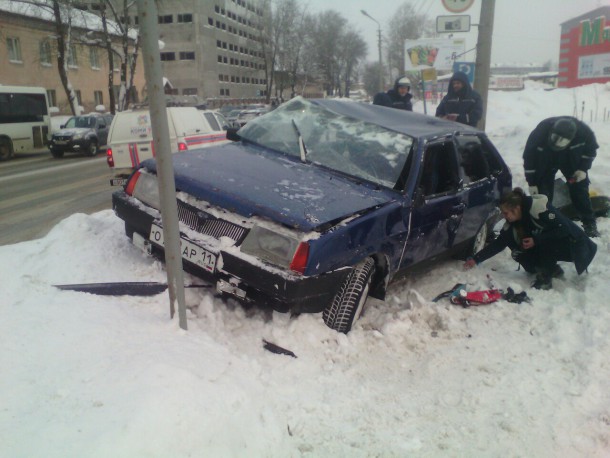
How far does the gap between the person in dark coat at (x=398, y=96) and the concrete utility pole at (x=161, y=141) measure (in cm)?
593

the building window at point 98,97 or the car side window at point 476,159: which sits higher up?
the building window at point 98,97

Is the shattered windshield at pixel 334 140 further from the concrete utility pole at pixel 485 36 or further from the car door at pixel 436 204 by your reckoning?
the concrete utility pole at pixel 485 36

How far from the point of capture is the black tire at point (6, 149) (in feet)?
54.3

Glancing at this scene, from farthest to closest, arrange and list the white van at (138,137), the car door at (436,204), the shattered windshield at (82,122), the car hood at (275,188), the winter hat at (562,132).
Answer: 1. the shattered windshield at (82,122)
2. the white van at (138,137)
3. the winter hat at (562,132)
4. the car door at (436,204)
5. the car hood at (275,188)

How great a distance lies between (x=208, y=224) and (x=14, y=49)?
3385cm

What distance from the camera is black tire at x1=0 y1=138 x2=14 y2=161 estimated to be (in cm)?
1655

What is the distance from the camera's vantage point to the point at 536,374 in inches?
118

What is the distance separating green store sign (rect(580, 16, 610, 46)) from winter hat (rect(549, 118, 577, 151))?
33.5 metres

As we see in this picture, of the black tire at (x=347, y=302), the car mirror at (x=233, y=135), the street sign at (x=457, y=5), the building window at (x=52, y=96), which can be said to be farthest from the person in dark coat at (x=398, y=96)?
the building window at (x=52, y=96)

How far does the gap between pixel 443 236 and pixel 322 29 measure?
2846 inches

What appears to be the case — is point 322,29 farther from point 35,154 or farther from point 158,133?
point 158,133

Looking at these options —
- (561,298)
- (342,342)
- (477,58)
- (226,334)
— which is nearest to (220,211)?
(226,334)

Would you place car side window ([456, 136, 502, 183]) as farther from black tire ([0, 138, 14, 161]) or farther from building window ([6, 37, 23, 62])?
building window ([6, 37, 23, 62])

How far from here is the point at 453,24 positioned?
9461 mm
